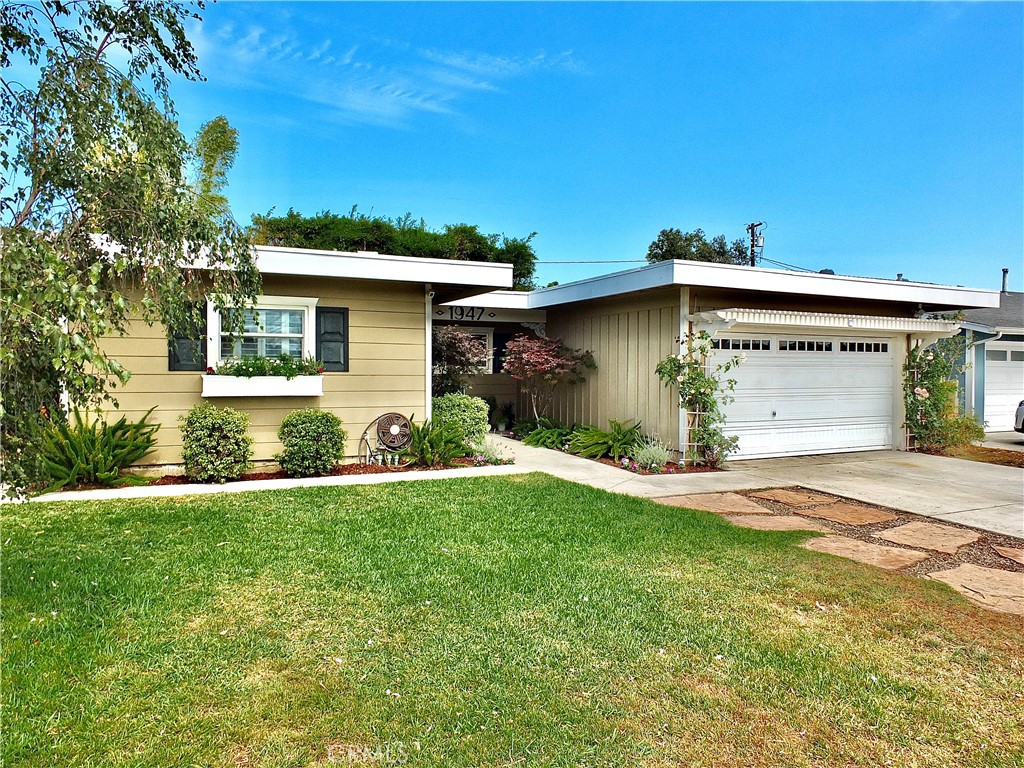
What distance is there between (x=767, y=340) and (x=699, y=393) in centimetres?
193

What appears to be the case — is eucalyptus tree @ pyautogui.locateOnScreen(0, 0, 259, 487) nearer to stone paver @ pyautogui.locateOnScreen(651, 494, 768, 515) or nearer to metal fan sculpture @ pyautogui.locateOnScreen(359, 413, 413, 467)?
stone paver @ pyautogui.locateOnScreen(651, 494, 768, 515)

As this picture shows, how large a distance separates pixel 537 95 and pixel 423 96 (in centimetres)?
275

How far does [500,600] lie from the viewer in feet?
11.1

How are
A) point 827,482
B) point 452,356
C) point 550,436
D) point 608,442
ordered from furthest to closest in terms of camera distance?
point 452,356
point 550,436
point 608,442
point 827,482

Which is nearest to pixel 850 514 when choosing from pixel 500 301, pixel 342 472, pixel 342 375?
pixel 342 472

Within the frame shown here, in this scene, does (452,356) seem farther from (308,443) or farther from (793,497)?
(793,497)

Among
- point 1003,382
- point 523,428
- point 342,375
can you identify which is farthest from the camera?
point 1003,382

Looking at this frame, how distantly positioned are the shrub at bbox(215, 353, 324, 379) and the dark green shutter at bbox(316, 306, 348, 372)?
0.21m

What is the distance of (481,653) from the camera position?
9.12ft

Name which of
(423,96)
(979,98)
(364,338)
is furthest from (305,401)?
(979,98)

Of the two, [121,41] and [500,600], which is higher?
[121,41]

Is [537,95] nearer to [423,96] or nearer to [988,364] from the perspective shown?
[423,96]

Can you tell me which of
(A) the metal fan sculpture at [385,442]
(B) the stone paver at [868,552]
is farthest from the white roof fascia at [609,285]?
(B) the stone paver at [868,552]

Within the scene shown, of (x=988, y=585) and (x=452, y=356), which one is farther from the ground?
(x=452, y=356)
